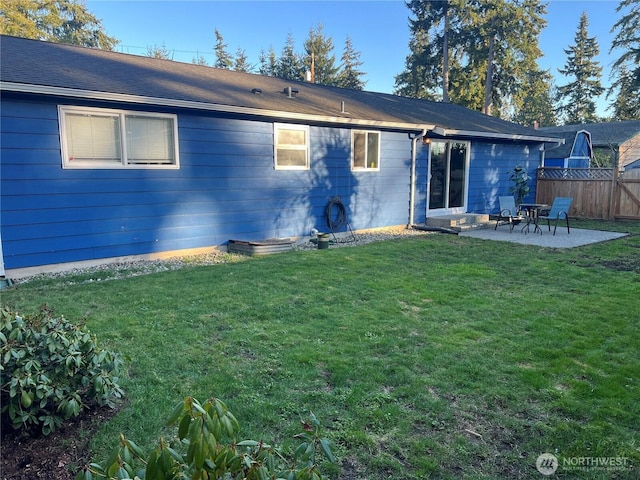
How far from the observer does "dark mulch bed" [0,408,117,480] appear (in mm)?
1998

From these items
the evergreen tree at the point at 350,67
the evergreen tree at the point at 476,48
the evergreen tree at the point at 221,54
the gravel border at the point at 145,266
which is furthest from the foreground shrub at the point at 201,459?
the evergreen tree at the point at 221,54

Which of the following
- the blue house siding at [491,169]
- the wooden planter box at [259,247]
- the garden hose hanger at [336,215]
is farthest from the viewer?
the blue house siding at [491,169]

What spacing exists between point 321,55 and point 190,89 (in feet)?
99.0

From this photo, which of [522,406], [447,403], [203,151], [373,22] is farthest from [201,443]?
[373,22]

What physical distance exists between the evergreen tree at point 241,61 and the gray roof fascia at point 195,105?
32599mm

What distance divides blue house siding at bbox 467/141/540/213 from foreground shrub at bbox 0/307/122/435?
36.4 feet

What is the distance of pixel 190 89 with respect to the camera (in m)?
7.54

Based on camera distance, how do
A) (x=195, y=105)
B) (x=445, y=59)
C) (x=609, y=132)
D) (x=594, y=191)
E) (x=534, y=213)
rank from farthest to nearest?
(x=609, y=132)
(x=445, y=59)
(x=594, y=191)
(x=534, y=213)
(x=195, y=105)

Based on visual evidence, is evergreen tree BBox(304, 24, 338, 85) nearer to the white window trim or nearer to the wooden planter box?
the white window trim

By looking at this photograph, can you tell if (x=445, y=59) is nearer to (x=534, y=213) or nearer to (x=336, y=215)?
(x=534, y=213)

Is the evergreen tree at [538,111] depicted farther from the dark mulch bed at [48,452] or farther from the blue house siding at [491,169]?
the dark mulch bed at [48,452]

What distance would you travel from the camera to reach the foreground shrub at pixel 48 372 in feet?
6.86

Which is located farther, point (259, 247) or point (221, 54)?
point (221, 54)

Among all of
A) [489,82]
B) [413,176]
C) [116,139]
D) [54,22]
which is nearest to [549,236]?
[413,176]
